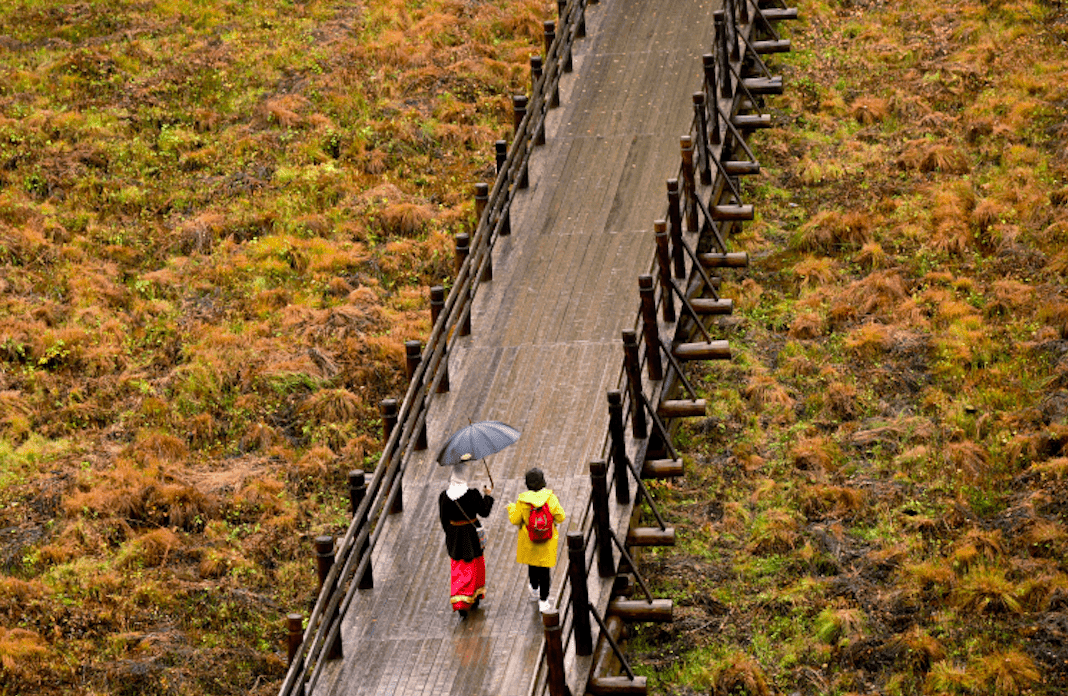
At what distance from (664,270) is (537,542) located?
4256mm

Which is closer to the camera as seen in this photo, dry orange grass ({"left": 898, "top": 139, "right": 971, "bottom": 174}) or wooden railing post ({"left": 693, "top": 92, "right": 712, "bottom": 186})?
wooden railing post ({"left": 693, "top": 92, "right": 712, "bottom": 186})

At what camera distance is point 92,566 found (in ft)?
57.9

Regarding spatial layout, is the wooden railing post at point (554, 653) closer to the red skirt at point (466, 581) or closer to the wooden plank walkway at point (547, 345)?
the wooden plank walkway at point (547, 345)

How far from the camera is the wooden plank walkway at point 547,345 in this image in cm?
1341

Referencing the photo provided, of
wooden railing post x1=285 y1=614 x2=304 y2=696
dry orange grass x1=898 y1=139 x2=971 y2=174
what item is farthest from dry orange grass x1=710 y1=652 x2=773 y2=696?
dry orange grass x1=898 y1=139 x2=971 y2=174

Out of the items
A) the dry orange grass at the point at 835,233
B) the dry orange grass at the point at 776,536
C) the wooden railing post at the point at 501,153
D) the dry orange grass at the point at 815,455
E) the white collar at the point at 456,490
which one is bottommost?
the dry orange grass at the point at 776,536

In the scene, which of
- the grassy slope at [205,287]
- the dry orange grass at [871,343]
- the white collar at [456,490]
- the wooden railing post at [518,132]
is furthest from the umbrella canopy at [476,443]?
the dry orange grass at [871,343]

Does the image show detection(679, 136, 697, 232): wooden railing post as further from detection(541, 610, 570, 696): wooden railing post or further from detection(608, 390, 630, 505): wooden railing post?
detection(541, 610, 570, 696): wooden railing post

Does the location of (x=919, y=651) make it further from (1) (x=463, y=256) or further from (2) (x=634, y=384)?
(1) (x=463, y=256)

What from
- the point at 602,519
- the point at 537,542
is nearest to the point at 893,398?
the point at 602,519

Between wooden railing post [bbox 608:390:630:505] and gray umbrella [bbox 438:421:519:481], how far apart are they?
1018 millimetres

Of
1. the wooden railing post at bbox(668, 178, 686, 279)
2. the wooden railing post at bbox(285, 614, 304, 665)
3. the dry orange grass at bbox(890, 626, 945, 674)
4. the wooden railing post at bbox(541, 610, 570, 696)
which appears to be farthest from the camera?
the wooden railing post at bbox(668, 178, 686, 279)

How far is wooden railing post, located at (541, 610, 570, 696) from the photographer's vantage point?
12172mm

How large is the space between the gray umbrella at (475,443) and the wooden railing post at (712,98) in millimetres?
6641
